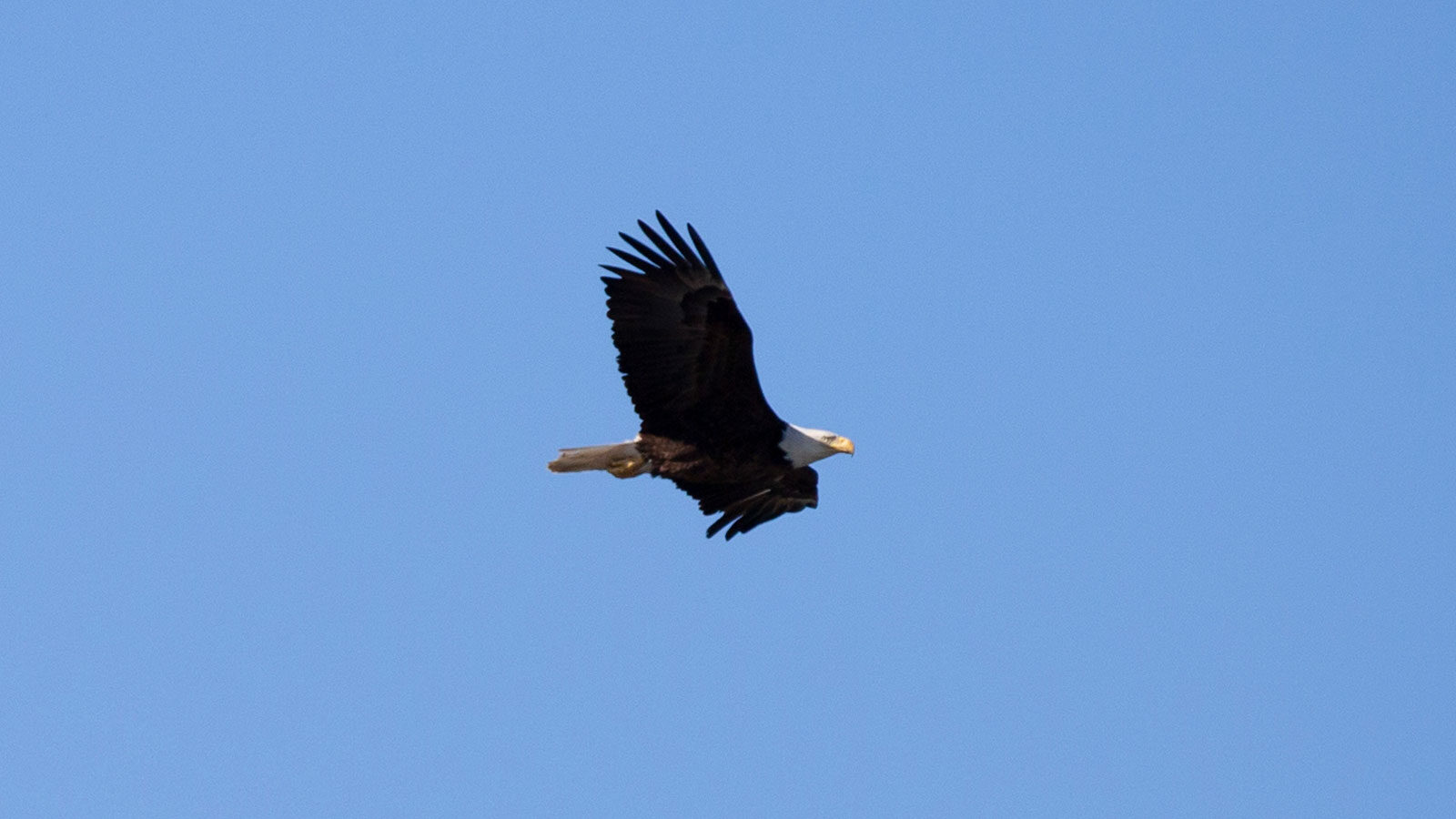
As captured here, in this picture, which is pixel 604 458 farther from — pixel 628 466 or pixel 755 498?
pixel 755 498

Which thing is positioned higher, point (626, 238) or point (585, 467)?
point (626, 238)

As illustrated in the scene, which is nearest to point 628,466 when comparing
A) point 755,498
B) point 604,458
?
point 604,458

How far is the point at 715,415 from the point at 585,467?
0.87 meters

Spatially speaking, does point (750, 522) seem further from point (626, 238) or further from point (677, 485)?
point (626, 238)

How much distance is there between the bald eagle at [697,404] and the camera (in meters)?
19.7

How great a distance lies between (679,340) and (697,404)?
0.45 metres

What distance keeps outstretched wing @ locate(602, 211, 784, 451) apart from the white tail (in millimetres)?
194

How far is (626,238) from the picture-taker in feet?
64.7

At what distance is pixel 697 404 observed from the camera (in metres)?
20.0

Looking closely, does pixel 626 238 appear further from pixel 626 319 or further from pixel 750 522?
pixel 750 522

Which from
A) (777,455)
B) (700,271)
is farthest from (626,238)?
(777,455)

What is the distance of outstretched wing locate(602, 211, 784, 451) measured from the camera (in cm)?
1969

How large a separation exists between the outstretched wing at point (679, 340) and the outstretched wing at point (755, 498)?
1.71 feet

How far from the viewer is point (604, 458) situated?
788 inches
